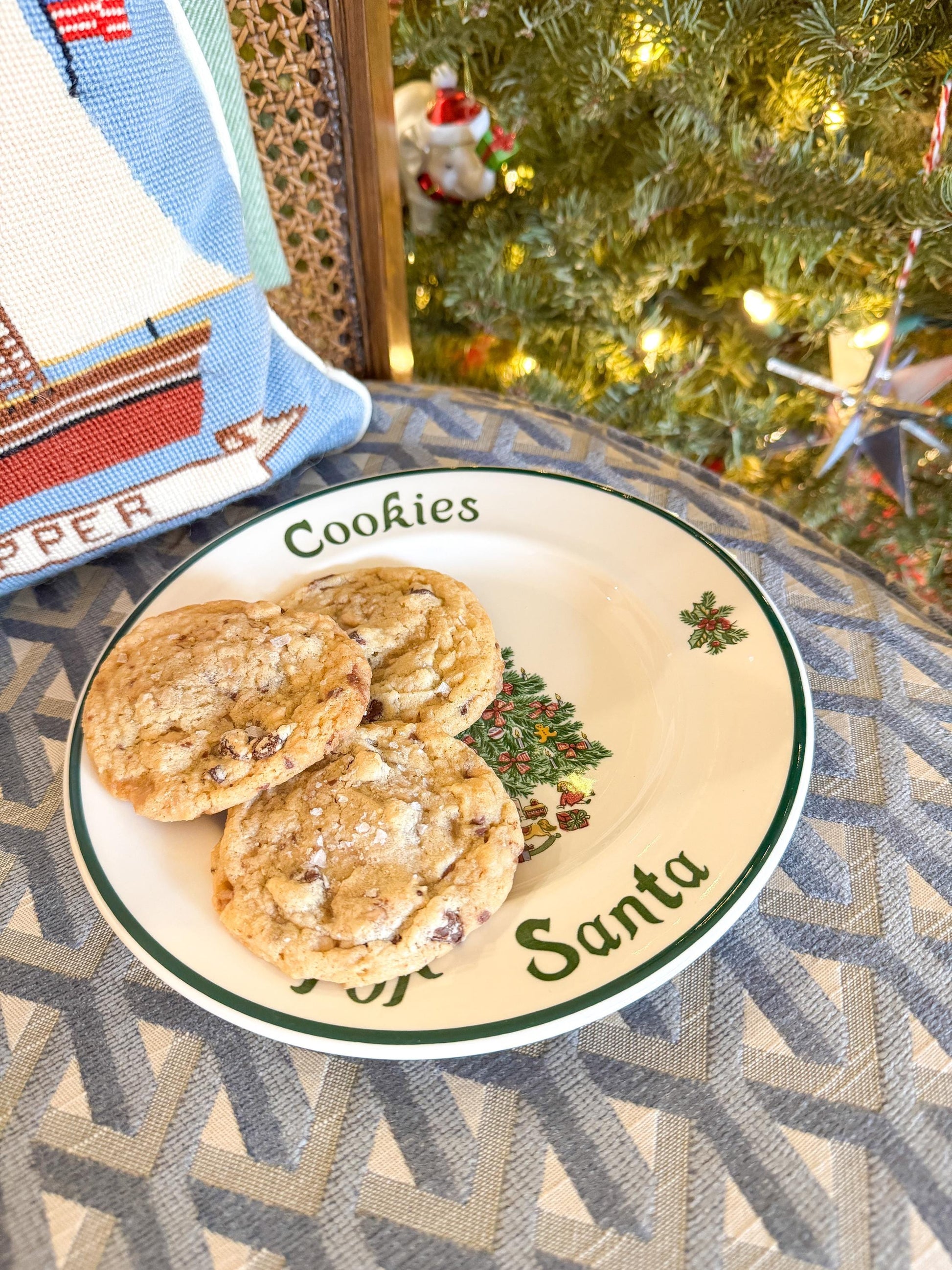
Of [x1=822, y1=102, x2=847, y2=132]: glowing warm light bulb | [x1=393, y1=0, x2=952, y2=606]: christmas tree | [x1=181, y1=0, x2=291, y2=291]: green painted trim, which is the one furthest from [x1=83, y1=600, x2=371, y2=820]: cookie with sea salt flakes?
[x1=822, y1=102, x2=847, y2=132]: glowing warm light bulb

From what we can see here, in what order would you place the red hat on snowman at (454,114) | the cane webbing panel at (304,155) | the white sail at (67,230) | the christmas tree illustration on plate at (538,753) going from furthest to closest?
the red hat on snowman at (454,114) < the cane webbing panel at (304,155) < the christmas tree illustration on plate at (538,753) < the white sail at (67,230)

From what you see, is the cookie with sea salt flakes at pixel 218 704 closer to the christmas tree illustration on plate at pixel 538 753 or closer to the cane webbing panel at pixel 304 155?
the christmas tree illustration on plate at pixel 538 753

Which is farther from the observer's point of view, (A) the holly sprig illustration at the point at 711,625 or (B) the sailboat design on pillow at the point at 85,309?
(A) the holly sprig illustration at the point at 711,625

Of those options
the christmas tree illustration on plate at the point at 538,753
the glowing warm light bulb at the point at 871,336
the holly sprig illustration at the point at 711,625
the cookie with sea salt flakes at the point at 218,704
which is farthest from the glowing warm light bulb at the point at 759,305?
the cookie with sea salt flakes at the point at 218,704

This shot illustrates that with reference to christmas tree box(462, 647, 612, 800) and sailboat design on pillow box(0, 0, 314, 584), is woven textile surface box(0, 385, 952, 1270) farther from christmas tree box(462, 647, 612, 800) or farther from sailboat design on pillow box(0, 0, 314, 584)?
sailboat design on pillow box(0, 0, 314, 584)

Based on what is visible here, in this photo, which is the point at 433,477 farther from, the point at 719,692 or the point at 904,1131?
the point at 904,1131

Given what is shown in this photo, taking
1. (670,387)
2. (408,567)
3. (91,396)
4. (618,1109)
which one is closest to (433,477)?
(408,567)
